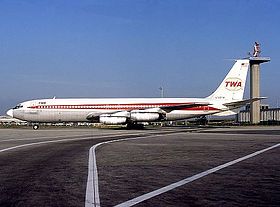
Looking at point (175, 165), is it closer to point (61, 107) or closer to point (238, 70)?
point (61, 107)

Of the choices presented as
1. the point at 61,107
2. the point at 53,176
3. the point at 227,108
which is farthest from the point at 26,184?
the point at 227,108

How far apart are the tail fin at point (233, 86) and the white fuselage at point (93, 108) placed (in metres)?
2.19

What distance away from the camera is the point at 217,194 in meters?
7.81

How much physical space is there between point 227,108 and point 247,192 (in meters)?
43.5

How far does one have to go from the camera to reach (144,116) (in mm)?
46625

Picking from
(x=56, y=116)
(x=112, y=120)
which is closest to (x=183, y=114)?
(x=112, y=120)

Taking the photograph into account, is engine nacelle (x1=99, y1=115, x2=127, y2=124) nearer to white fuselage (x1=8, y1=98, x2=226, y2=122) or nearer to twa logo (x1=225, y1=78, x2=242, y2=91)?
white fuselage (x1=8, y1=98, x2=226, y2=122)

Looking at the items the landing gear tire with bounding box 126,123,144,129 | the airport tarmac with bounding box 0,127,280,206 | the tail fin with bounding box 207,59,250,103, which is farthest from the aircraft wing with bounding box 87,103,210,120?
the airport tarmac with bounding box 0,127,280,206

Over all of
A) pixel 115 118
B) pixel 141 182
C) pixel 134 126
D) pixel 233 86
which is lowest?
pixel 141 182

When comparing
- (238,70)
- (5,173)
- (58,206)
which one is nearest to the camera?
(58,206)

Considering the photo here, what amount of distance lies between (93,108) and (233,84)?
55.1 ft

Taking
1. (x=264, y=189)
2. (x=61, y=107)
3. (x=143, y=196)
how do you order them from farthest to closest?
(x=61, y=107)
(x=264, y=189)
(x=143, y=196)

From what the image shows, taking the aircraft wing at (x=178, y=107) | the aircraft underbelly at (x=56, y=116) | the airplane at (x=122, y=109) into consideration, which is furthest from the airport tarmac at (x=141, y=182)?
the aircraft underbelly at (x=56, y=116)

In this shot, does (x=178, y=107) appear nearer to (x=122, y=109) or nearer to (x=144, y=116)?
(x=144, y=116)
